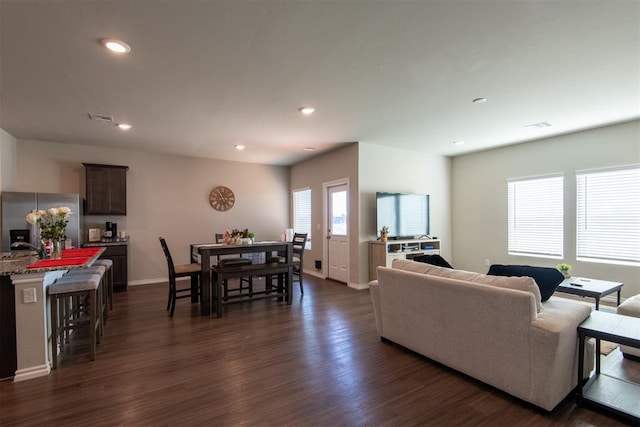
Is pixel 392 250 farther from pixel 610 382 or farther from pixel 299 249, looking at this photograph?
pixel 610 382

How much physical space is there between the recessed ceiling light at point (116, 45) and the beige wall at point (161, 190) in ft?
13.5

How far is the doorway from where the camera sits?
5.88 m

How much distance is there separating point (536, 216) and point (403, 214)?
2402 mm

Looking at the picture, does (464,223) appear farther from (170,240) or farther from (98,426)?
(98,426)

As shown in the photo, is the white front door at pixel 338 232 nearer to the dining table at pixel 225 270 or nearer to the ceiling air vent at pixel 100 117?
the dining table at pixel 225 270

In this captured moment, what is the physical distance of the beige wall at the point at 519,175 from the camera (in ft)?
15.1

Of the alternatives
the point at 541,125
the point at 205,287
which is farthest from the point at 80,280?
the point at 541,125

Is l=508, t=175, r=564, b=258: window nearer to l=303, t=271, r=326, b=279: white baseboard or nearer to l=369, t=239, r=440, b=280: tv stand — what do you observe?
l=369, t=239, r=440, b=280: tv stand

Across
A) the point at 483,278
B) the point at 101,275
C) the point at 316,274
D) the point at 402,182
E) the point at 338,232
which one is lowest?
the point at 316,274

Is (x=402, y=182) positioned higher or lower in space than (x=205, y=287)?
higher

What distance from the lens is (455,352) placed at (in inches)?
96.9

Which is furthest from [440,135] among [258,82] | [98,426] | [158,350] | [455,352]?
[98,426]

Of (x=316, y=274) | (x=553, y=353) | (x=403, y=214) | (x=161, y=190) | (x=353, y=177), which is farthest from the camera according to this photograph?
(x=316, y=274)

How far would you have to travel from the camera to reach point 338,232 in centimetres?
614
